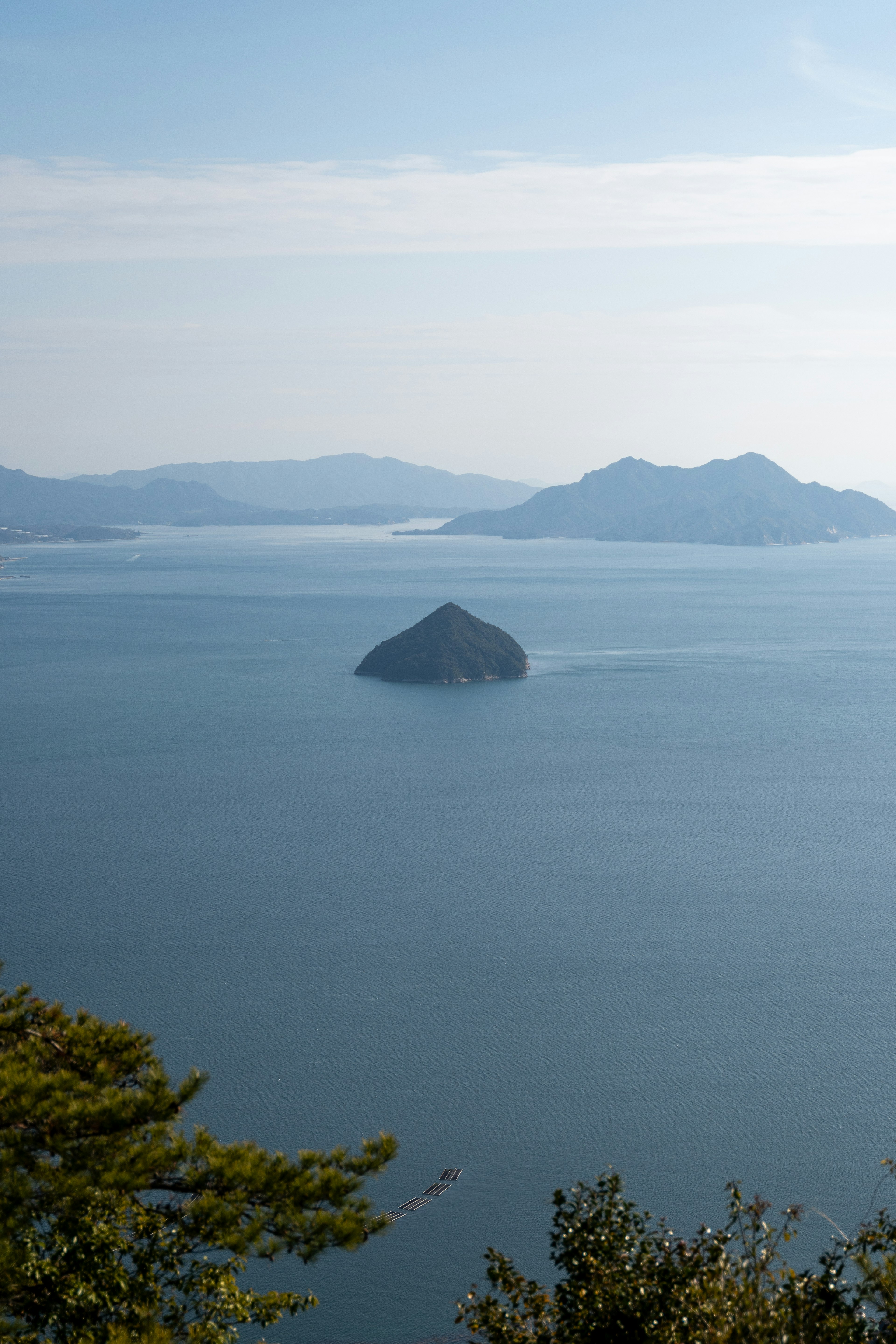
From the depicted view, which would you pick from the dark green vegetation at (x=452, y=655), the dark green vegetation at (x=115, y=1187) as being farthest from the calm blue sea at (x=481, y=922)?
the dark green vegetation at (x=115, y=1187)

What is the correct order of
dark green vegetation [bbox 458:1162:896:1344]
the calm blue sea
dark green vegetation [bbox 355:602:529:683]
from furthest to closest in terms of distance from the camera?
dark green vegetation [bbox 355:602:529:683] → the calm blue sea → dark green vegetation [bbox 458:1162:896:1344]

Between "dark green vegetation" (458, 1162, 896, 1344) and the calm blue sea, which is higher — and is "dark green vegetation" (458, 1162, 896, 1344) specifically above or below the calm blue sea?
above

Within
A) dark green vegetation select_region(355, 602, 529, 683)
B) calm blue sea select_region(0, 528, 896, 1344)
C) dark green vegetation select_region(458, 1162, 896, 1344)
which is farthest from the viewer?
dark green vegetation select_region(355, 602, 529, 683)

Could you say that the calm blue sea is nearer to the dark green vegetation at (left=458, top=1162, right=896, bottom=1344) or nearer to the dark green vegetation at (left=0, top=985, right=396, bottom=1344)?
the dark green vegetation at (left=458, top=1162, right=896, bottom=1344)

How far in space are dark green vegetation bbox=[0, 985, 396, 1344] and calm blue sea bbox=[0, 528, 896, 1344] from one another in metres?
10.8

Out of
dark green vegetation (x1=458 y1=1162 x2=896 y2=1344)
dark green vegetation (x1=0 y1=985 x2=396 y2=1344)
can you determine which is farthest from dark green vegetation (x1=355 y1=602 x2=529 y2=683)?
dark green vegetation (x1=0 y1=985 x2=396 y2=1344)

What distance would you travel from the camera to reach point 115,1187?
7254mm

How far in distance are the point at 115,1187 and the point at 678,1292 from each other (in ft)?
12.6

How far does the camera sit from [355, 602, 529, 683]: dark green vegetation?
7656 centimetres

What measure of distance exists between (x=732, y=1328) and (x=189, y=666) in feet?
251

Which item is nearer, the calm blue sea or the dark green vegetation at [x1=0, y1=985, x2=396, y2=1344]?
the dark green vegetation at [x1=0, y1=985, x2=396, y2=1344]

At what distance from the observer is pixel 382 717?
64.6m

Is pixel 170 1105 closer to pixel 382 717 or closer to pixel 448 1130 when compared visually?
pixel 448 1130

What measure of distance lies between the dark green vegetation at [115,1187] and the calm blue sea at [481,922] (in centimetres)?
1080
